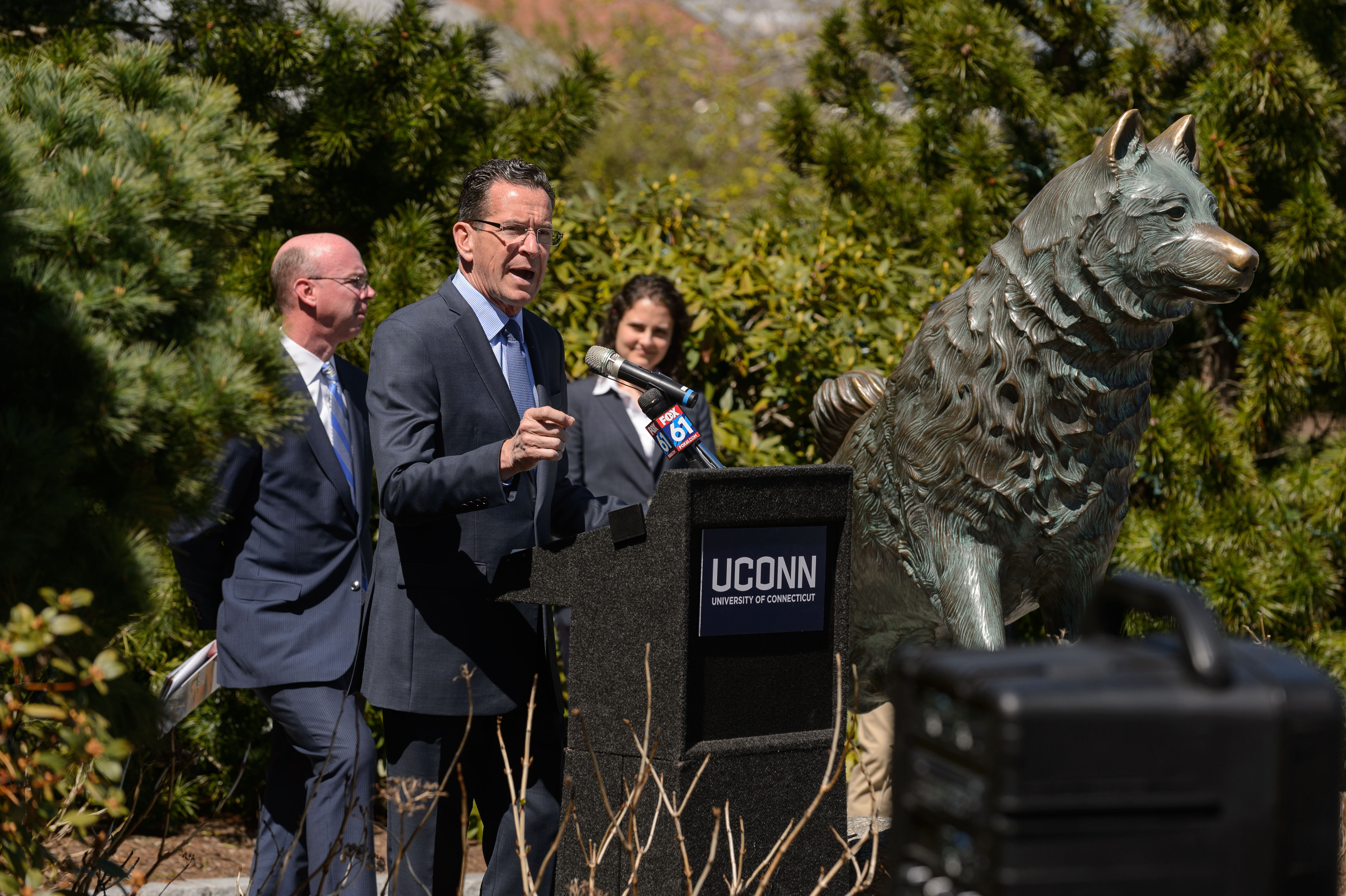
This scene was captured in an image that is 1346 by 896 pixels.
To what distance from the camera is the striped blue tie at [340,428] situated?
12.0 feet

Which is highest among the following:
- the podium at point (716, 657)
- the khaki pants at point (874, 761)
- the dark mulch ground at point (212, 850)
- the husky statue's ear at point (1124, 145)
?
the husky statue's ear at point (1124, 145)

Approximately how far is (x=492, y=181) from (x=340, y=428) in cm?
101

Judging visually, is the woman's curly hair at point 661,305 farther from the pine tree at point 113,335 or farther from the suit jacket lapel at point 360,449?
the pine tree at point 113,335

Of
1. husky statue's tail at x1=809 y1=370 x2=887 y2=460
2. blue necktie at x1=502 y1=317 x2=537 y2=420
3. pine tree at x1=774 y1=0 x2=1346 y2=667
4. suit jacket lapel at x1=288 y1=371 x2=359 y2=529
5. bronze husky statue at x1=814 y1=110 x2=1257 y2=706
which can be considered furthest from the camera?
pine tree at x1=774 y1=0 x2=1346 y2=667

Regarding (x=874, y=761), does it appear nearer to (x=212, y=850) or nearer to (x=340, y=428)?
(x=340, y=428)

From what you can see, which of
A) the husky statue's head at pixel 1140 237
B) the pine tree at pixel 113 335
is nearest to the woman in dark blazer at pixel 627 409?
the husky statue's head at pixel 1140 237

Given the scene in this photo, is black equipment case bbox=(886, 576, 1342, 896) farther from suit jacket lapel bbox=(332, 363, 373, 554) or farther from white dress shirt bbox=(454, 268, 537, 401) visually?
suit jacket lapel bbox=(332, 363, 373, 554)

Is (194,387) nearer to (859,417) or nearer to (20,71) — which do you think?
(20,71)

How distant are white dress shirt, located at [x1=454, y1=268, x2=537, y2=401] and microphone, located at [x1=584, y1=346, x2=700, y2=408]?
0.36 metres

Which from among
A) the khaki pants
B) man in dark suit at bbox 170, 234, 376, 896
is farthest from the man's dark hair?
the khaki pants

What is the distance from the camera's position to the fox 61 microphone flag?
2805 mm

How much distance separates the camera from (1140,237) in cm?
275

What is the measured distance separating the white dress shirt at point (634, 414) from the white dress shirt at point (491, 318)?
63.8 inches

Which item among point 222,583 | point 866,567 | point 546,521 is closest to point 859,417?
point 866,567
